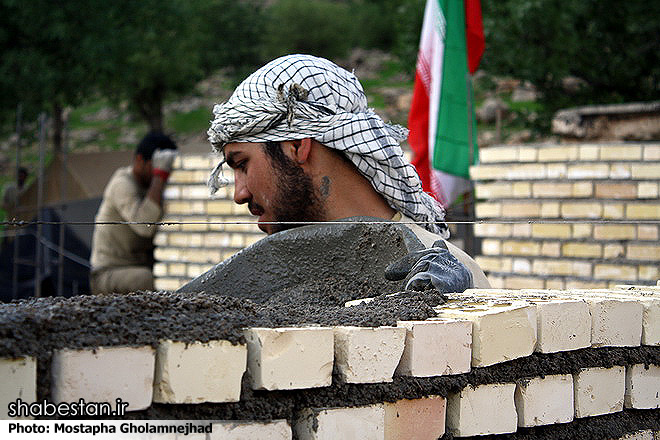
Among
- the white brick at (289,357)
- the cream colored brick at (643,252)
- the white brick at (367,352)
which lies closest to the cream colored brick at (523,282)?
the cream colored brick at (643,252)

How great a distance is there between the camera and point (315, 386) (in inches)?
75.8

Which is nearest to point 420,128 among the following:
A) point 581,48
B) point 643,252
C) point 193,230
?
point 643,252

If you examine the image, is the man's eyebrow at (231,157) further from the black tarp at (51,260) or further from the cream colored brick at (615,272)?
the black tarp at (51,260)

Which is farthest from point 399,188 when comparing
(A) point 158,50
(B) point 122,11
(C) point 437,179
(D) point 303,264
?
(A) point 158,50

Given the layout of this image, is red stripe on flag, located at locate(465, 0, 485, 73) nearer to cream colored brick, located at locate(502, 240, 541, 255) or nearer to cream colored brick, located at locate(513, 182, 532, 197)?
cream colored brick, located at locate(513, 182, 532, 197)

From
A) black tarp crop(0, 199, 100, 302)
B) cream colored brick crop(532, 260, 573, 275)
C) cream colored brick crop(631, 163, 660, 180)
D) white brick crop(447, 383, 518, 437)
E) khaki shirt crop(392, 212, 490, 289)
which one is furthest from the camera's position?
black tarp crop(0, 199, 100, 302)

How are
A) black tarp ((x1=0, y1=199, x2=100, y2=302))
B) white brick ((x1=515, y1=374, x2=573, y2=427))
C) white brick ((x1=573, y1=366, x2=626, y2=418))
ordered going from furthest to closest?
1. black tarp ((x1=0, y1=199, x2=100, y2=302))
2. white brick ((x1=573, y1=366, x2=626, y2=418))
3. white brick ((x1=515, y1=374, x2=573, y2=427))

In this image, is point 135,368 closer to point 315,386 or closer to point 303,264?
point 315,386

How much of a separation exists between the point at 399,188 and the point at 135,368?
171cm

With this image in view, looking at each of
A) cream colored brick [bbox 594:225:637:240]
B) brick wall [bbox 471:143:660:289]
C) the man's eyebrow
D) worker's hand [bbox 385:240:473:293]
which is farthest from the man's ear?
cream colored brick [bbox 594:225:637:240]

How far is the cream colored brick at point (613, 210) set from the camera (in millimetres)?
7262

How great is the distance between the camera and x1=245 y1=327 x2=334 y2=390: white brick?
1857 millimetres

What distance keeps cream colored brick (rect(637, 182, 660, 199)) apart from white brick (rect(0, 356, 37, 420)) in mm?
6222

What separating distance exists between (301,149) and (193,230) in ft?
19.8
